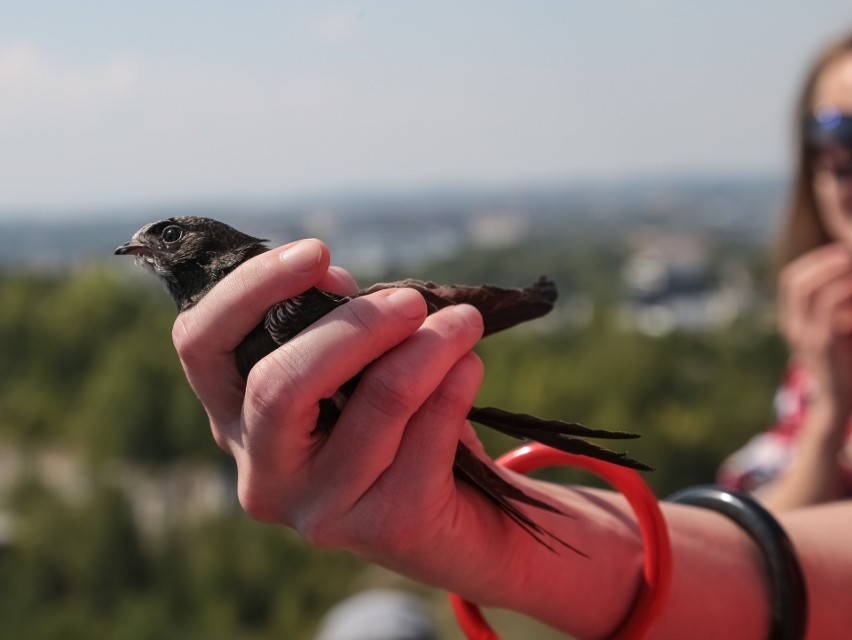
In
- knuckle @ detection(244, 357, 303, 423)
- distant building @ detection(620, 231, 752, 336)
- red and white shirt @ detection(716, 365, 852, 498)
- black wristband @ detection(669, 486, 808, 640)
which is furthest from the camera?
distant building @ detection(620, 231, 752, 336)

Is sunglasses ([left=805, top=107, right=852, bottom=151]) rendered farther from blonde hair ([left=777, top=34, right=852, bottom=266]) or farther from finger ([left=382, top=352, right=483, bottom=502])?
finger ([left=382, top=352, right=483, bottom=502])

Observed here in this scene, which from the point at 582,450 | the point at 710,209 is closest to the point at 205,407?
the point at 582,450

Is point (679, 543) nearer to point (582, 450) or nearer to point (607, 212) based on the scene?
point (582, 450)

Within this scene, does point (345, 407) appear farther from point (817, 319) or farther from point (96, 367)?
point (96, 367)

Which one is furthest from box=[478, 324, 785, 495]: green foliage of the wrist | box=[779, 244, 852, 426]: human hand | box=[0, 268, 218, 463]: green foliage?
the wrist

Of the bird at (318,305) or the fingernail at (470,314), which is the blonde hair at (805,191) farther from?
the fingernail at (470,314)

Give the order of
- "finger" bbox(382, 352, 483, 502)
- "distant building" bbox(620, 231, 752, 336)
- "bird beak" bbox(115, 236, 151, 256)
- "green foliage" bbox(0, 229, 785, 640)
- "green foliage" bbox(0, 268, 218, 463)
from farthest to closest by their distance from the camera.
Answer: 1. "distant building" bbox(620, 231, 752, 336)
2. "green foliage" bbox(0, 229, 785, 640)
3. "green foliage" bbox(0, 268, 218, 463)
4. "bird beak" bbox(115, 236, 151, 256)
5. "finger" bbox(382, 352, 483, 502)

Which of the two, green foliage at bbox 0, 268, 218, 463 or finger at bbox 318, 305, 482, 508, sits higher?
finger at bbox 318, 305, 482, 508

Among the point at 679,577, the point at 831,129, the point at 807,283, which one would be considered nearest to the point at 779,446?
the point at 807,283

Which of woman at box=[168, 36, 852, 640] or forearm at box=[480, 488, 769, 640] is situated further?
forearm at box=[480, 488, 769, 640]
